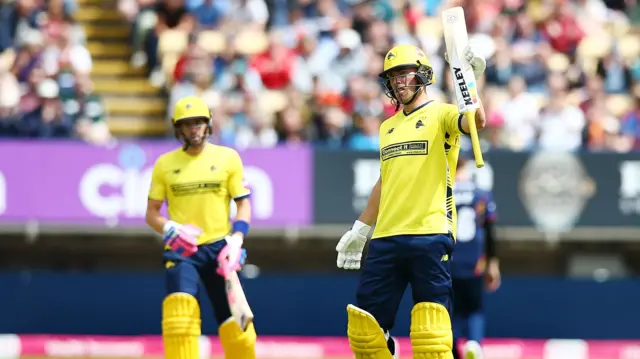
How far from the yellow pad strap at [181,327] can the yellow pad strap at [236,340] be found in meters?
0.44

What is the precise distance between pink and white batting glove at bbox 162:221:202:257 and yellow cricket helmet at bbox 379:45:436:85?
2266mm

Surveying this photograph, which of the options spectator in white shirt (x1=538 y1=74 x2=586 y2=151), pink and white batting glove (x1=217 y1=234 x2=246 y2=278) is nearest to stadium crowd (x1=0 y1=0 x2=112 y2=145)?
spectator in white shirt (x1=538 y1=74 x2=586 y2=151)

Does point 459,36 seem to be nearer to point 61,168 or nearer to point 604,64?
point 61,168

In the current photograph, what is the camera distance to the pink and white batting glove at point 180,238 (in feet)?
32.2

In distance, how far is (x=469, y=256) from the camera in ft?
38.6

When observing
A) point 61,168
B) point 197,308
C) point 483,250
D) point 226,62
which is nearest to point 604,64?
point 226,62

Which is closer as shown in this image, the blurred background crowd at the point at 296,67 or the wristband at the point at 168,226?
the wristband at the point at 168,226

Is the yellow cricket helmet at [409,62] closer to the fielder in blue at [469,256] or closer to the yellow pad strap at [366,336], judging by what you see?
the yellow pad strap at [366,336]

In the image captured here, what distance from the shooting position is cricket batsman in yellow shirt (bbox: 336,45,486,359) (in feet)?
27.0

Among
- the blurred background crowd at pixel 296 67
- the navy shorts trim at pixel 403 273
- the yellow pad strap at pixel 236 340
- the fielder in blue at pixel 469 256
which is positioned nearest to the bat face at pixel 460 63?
the navy shorts trim at pixel 403 273

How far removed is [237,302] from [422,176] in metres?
2.19

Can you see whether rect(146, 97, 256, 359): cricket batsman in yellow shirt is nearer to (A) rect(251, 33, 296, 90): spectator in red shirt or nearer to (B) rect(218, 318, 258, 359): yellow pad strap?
(B) rect(218, 318, 258, 359): yellow pad strap

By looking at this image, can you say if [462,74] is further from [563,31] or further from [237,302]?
[563,31]

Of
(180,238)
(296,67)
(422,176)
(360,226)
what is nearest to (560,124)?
(296,67)
